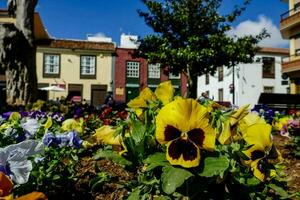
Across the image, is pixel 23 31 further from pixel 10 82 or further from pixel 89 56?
pixel 89 56

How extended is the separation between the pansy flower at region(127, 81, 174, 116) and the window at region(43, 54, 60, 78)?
35122mm

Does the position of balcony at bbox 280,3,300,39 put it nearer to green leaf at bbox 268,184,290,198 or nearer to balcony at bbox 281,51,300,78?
balcony at bbox 281,51,300,78

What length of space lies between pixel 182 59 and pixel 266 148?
18394 mm

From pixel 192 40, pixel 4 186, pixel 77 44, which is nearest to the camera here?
pixel 4 186

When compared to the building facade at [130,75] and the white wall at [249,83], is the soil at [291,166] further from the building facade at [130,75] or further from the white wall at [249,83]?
the white wall at [249,83]

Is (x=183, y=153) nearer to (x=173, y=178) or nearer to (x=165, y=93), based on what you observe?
(x=173, y=178)

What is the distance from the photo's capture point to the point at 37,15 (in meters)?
33.6

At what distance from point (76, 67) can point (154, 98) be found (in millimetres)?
35251

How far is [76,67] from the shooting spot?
119 feet

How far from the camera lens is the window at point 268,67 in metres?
40.3

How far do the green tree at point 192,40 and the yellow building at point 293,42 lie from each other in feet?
34.7

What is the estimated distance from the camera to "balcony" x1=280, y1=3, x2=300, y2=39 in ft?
97.6

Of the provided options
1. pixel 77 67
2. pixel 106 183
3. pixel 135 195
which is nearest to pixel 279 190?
pixel 135 195

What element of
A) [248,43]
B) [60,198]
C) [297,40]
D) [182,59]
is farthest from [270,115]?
[297,40]
